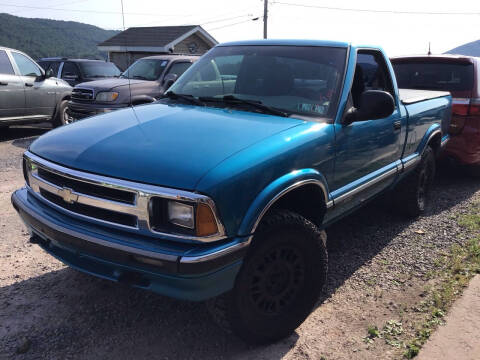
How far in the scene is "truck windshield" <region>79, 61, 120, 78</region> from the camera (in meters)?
13.0

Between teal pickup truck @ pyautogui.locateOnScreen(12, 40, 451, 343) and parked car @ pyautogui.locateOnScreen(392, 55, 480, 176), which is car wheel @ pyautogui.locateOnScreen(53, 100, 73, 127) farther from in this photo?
parked car @ pyautogui.locateOnScreen(392, 55, 480, 176)

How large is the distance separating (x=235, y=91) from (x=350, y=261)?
1.86 metres

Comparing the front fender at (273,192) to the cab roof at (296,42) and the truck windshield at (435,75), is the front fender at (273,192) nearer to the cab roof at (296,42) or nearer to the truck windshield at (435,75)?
the cab roof at (296,42)

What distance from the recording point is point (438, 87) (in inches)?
246

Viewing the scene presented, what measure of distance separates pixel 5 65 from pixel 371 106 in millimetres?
8127

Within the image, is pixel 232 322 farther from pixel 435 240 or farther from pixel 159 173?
pixel 435 240

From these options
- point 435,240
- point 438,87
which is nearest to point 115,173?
point 435,240

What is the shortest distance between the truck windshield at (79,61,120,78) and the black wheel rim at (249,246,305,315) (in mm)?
11898

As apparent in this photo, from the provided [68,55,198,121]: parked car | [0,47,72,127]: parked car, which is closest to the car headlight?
[68,55,198,121]: parked car

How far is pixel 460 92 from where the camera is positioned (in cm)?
589

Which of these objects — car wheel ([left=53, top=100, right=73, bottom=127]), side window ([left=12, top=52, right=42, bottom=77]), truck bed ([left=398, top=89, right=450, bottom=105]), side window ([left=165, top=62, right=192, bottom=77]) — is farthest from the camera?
car wheel ([left=53, top=100, right=73, bottom=127])

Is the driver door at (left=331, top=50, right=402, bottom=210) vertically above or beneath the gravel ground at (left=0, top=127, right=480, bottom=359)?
above

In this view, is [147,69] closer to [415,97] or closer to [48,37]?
[415,97]

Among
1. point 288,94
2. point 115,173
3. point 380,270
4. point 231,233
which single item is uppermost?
point 288,94
